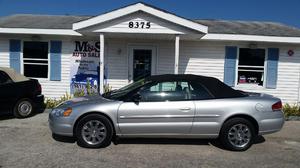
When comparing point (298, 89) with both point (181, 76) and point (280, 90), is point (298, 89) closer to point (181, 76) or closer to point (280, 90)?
point (280, 90)

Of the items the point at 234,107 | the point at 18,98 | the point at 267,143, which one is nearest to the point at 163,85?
the point at 234,107

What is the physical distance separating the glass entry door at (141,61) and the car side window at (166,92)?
5.18 metres

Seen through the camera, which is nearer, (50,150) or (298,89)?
(50,150)

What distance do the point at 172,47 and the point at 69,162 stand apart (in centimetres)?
699

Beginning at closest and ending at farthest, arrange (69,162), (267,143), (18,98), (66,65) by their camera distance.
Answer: (69,162)
(267,143)
(18,98)
(66,65)

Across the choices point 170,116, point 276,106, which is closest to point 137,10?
point 170,116

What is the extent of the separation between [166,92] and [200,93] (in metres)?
0.68

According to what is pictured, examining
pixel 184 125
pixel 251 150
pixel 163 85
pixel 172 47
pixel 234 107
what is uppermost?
pixel 172 47

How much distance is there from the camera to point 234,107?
18.9 ft

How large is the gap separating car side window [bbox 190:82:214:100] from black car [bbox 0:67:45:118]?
5182 millimetres

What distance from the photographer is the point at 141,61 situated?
36.5 feet

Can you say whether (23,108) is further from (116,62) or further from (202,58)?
(202,58)

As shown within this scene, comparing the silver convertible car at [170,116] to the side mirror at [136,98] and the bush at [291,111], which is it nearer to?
the side mirror at [136,98]

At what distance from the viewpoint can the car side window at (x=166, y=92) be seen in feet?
19.0
